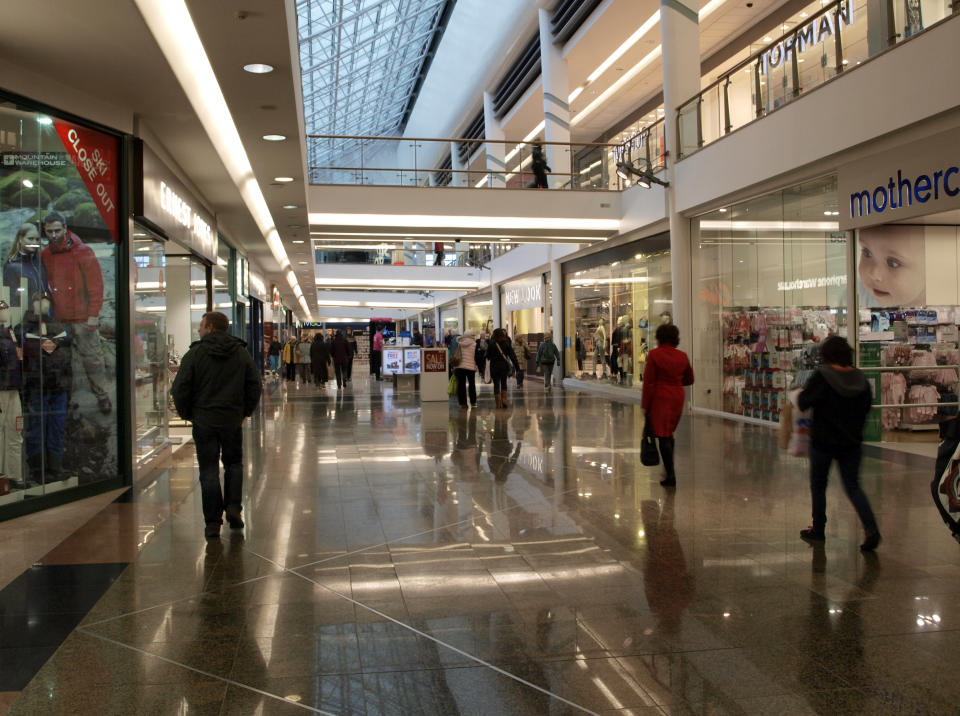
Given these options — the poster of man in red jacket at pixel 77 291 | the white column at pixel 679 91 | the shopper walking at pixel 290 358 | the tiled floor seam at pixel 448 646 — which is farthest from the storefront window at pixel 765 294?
the shopper walking at pixel 290 358

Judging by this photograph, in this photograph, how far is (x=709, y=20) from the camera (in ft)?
59.3

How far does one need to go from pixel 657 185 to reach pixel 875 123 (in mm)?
6419

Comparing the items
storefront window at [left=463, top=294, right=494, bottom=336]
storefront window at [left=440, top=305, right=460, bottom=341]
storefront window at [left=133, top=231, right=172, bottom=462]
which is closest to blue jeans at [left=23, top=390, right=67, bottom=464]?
storefront window at [left=133, top=231, right=172, bottom=462]

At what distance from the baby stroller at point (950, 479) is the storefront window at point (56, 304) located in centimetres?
649

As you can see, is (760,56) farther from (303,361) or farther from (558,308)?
(303,361)

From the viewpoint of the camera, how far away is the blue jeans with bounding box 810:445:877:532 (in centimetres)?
519

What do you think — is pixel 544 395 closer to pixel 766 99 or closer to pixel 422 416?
pixel 422 416

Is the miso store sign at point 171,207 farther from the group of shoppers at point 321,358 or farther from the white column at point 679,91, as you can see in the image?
the group of shoppers at point 321,358

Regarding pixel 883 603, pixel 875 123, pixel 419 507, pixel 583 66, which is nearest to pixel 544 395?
pixel 583 66

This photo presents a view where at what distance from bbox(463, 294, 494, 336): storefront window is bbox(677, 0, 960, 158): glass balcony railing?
19.8 meters

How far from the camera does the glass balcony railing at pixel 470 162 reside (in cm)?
1620

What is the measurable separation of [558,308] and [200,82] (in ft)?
51.9

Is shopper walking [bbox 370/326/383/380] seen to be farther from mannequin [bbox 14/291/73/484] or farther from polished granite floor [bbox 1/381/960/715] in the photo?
mannequin [bbox 14/291/73/484]

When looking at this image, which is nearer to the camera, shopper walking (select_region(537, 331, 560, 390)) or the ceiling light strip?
the ceiling light strip
